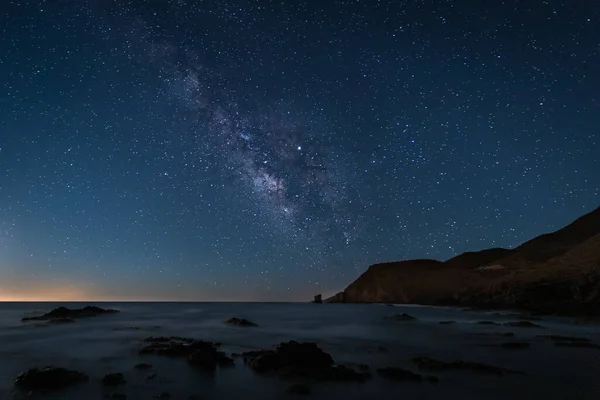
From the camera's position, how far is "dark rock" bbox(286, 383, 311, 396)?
48.7ft

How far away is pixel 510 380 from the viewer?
56.6 ft

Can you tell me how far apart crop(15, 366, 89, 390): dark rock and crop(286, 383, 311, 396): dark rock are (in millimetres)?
9522

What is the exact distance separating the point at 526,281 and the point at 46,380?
3679 inches

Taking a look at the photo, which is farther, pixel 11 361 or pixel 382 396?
pixel 11 361

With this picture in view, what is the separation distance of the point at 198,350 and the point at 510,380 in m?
16.2

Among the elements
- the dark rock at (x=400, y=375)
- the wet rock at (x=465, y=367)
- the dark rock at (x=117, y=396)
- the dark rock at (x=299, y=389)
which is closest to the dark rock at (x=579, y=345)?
the wet rock at (x=465, y=367)

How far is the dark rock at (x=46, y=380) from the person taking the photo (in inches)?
609

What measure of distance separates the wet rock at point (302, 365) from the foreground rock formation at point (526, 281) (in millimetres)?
56120

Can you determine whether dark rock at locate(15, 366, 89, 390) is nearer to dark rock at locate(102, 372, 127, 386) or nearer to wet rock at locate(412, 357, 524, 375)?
dark rock at locate(102, 372, 127, 386)

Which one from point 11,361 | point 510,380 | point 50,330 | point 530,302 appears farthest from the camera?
point 530,302

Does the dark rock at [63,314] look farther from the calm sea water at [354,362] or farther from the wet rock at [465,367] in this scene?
the wet rock at [465,367]

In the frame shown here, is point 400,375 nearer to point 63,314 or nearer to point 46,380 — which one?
point 46,380

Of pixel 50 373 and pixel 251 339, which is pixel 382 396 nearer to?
pixel 50 373

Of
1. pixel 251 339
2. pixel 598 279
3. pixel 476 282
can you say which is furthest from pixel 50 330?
pixel 476 282
